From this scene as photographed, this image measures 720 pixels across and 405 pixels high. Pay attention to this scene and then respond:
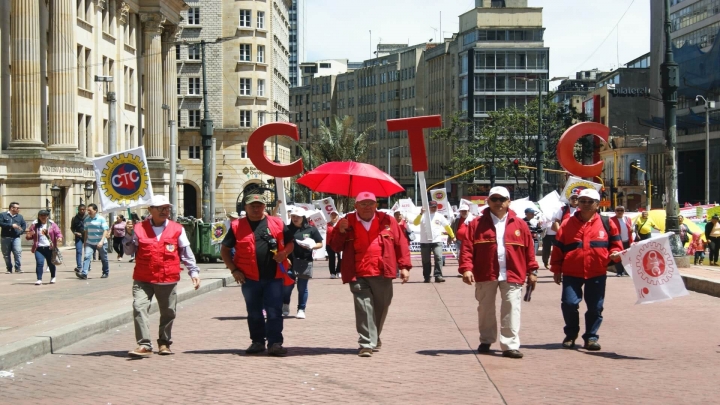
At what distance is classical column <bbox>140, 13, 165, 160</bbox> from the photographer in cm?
6869

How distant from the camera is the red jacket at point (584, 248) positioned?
500 inches

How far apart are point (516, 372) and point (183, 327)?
6293mm

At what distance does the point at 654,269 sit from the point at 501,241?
2280 mm

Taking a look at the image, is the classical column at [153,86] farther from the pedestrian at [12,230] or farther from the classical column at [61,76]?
the pedestrian at [12,230]

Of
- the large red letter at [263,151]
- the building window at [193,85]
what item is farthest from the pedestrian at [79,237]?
the building window at [193,85]

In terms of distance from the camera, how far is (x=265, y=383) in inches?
406

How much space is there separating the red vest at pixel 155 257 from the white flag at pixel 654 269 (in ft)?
16.7

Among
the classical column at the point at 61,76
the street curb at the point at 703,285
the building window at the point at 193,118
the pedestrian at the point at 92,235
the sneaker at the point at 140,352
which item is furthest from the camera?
the building window at the point at 193,118

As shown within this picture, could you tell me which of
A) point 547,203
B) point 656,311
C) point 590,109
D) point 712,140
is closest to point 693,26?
point 712,140

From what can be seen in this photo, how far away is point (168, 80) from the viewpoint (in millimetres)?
71625

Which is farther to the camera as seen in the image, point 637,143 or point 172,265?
point 637,143

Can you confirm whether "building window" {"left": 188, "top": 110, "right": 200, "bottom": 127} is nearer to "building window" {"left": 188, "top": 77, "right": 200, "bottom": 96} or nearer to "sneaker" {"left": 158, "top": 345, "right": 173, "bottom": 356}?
"building window" {"left": 188, "top": 77, "right": 200, "bottom": 96}

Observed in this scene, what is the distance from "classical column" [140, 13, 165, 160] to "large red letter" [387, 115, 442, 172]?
53.7 meters

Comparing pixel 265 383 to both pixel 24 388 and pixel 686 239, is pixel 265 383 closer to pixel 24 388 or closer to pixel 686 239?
pixel 24 388
